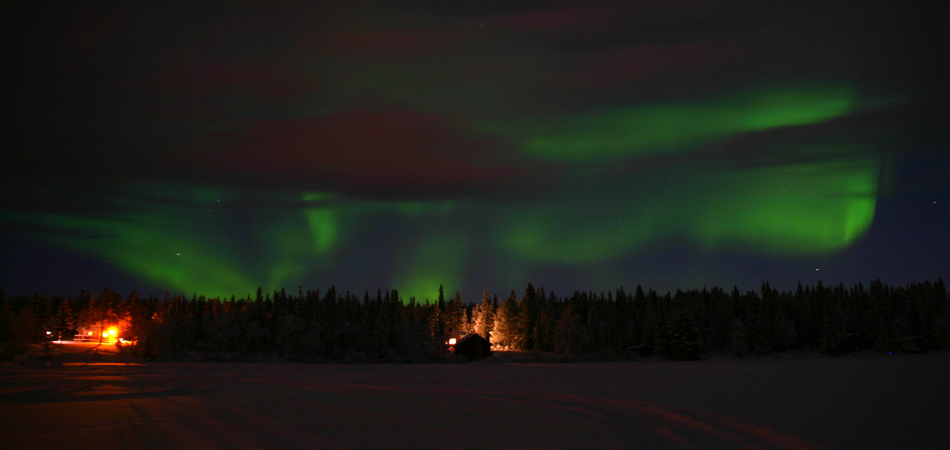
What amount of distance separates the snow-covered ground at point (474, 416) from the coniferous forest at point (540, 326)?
54292 millimetres

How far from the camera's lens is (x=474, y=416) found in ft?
71.9

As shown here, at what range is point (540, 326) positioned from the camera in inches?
4865

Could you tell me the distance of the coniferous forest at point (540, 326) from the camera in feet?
287

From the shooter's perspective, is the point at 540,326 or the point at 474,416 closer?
the point at 474,416

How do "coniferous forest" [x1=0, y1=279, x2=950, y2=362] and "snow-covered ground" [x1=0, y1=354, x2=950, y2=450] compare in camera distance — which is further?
"coniferous forest" [x1=0, y1=279, x2=950, y2=362]

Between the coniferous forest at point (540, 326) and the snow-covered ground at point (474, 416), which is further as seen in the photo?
the coniferous forest at point (540, 326)

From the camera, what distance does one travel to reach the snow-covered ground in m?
16.7

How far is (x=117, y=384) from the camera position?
116ft

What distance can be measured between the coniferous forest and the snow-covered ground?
178ft

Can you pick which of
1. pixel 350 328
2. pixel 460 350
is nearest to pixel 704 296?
pixel 460 350

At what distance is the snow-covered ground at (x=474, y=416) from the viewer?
16.7 meters

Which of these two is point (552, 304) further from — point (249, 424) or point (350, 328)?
point (249, 424)

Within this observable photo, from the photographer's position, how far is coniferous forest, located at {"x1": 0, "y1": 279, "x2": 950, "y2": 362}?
8750 centimetres

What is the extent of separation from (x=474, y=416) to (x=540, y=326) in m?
104
